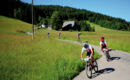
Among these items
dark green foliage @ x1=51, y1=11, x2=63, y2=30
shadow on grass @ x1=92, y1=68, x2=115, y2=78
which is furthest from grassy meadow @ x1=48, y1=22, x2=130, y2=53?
dark green foliage @ x1=51, y1=11, x2=63, y2=30

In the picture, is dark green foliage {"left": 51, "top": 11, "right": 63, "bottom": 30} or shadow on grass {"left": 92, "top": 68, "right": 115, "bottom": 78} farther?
dark green foliage {"left": 51, "top": 11, "right": 63, "bottom": 30}


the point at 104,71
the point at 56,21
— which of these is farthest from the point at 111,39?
the point at 56,21

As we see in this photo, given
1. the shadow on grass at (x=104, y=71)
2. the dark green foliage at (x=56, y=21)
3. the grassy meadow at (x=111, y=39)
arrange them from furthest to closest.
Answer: the dark green foliage at (x=56, y=21) < the grassy meadow at (x=111, y=39) < the shadow on grass at (x=104, y=71)

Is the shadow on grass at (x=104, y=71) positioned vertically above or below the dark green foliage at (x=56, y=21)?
below

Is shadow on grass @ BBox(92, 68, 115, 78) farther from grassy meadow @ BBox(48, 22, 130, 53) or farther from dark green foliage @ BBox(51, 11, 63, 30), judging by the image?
dark green foliage @ BBox(51, 11, 63, 30)

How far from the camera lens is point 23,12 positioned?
108375mm

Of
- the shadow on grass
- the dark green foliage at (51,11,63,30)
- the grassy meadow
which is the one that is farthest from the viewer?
the dark green foliage at (51,11,63,30)

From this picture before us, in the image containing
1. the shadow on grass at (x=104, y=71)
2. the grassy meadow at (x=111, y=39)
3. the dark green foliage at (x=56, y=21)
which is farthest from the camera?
the dark green foliage at (x=56, y=21)

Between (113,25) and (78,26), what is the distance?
153ft

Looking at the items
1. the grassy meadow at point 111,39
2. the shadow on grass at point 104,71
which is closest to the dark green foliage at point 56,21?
the grassy meadow at point 111,39

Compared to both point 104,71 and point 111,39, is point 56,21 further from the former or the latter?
point 104,71

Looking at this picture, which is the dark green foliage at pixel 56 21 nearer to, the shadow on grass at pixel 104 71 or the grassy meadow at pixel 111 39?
the grassy meadow at pixel 111 39

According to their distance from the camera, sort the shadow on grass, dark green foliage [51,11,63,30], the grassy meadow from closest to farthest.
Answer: the shadow on grass, the grassy meadow, dark green foliage [51,11,63,30]

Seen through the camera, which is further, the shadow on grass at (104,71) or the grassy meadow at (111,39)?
Answer: the grassy meadow at (111,39)
